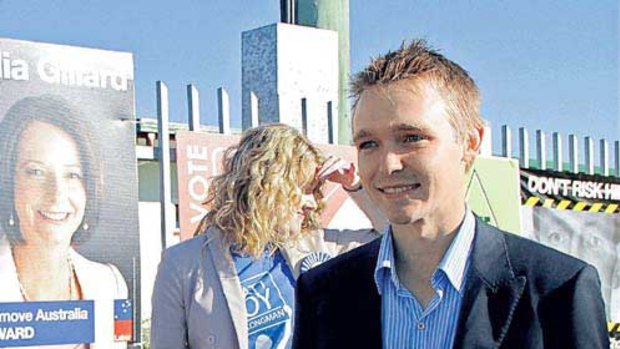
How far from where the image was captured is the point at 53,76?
12.8ft

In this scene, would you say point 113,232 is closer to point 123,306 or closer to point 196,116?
point 123,306

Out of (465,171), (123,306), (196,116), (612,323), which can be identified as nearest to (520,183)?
(612,323)

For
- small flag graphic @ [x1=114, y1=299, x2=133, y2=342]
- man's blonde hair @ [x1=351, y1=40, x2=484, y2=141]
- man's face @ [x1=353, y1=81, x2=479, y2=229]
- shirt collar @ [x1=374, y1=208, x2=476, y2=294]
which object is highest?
man's blonde hair @ [x1=351, y1=40, x2=484, y2=141]

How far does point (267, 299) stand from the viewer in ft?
10.1

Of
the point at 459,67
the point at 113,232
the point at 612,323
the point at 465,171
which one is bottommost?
the point at 612,323

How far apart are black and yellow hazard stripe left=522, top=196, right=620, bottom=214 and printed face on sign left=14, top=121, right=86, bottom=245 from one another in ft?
11.9

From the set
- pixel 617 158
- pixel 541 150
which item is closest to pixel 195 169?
pixel 541 150

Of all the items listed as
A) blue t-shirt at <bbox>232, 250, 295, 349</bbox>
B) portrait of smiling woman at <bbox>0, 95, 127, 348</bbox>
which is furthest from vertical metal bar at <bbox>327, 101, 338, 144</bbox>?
blue t-shirt at <bbox>232, 250, 295, 349</bbox>

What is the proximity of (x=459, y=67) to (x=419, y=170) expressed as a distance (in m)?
0.21

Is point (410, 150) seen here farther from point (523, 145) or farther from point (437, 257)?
point (523, 145)

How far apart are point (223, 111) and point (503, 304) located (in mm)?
3407

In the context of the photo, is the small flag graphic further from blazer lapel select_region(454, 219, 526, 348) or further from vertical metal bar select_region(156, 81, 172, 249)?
blazer lapel select_region(454, 219, 526, 348)

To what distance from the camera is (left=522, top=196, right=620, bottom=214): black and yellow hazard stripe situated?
22.2ft

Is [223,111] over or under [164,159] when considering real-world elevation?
over
